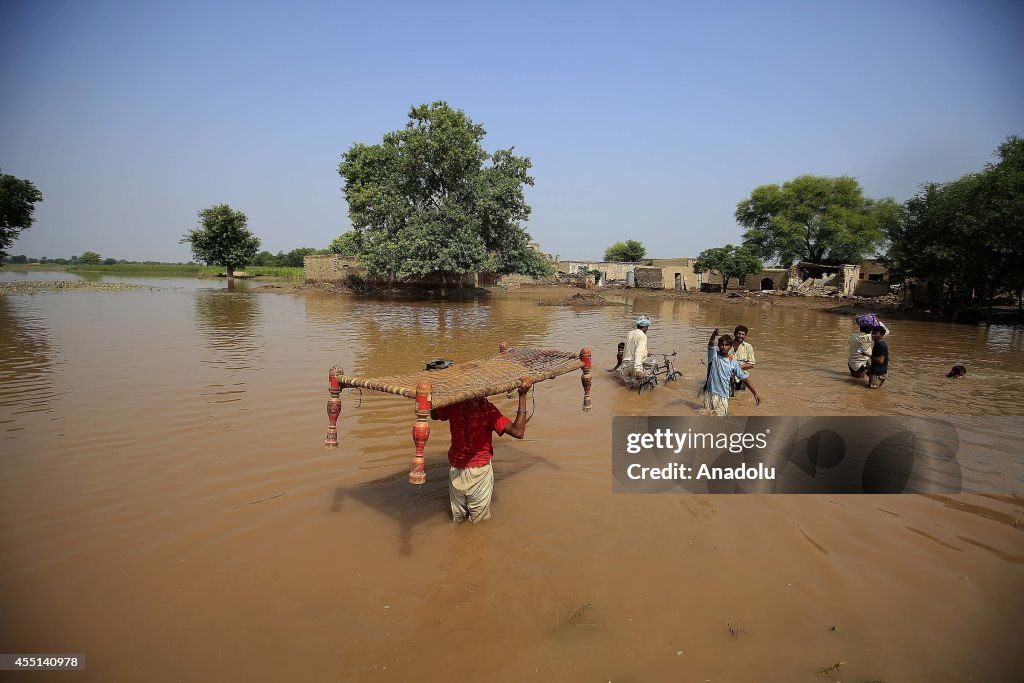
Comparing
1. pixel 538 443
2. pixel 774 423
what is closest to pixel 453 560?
pixel 538 443

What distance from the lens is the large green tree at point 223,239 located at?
53.2 m

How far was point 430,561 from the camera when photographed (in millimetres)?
4480

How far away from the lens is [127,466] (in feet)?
20.1

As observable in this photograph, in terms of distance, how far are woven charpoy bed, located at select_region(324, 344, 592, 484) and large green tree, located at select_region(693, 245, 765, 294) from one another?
36790 mm

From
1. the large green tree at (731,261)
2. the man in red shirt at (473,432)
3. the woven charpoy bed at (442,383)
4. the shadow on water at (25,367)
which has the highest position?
the large green tree at (731,261)

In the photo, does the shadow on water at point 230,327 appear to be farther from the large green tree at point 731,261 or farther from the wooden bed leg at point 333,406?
the large green tree at point 731,261

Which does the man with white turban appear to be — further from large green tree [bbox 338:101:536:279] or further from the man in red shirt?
large green tree [bbox 338:101:536:279]

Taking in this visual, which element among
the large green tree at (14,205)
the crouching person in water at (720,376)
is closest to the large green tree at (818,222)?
the crouching person in water at (720,376)

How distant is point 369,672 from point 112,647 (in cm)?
178

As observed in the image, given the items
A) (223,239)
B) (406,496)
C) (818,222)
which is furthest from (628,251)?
(406,496)

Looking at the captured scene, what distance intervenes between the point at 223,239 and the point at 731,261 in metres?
51.0

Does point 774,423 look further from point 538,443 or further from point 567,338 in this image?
point 567,338

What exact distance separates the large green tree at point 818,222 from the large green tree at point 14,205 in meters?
50.3

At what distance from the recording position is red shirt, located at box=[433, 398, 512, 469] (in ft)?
15.4
